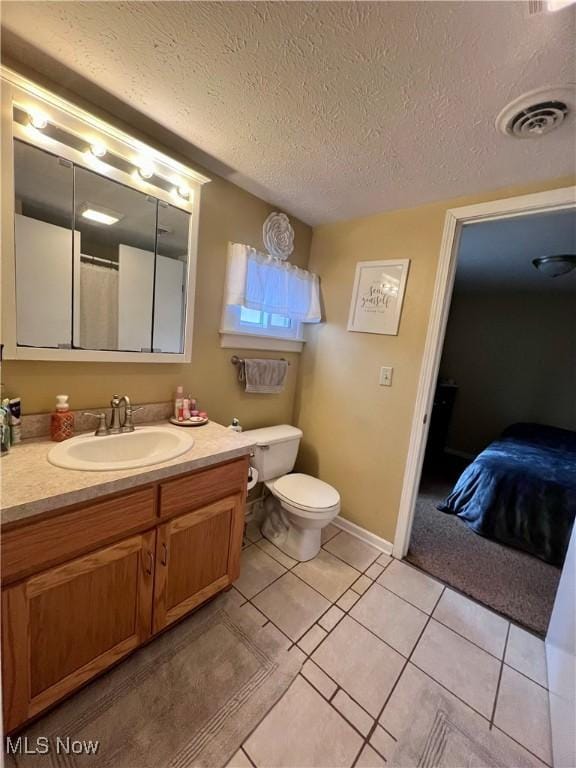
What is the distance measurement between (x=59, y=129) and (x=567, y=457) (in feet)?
13.0

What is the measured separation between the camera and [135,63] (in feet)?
3.51

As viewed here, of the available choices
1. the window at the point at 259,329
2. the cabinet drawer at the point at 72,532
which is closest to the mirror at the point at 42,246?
the cabinet drawer at the point at 72,532

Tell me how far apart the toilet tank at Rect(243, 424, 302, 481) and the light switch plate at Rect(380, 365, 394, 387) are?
2.18ft

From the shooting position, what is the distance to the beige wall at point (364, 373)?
1.91 metres

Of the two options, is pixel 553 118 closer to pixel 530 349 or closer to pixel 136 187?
pixel 136 187

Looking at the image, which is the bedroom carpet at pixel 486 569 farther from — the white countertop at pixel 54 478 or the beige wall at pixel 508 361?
the beige wall at pixel 508 361

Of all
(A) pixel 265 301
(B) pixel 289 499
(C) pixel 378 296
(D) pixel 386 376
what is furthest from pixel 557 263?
(B) pixel 289 499

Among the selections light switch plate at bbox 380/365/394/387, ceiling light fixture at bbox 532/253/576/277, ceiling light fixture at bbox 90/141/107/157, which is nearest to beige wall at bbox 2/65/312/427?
ceiling light fixture at bbox 90/141/107/157

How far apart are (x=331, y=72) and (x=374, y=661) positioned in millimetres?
2255

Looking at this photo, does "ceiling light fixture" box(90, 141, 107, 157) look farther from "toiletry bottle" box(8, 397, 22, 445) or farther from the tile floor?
the tile floor

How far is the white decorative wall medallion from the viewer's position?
2.01m

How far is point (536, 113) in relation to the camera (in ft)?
3.53

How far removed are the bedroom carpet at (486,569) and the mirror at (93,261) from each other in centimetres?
209

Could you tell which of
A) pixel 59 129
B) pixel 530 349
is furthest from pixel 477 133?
pixel 530 349
